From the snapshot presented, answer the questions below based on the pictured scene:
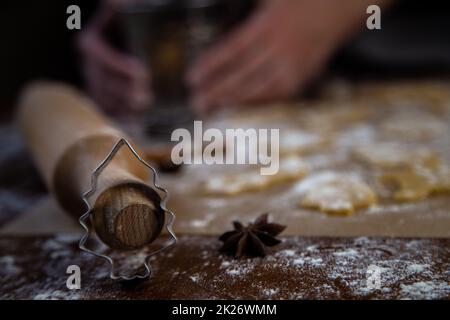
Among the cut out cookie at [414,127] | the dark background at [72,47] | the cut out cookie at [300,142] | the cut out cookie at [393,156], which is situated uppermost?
the dark background at [72,47]

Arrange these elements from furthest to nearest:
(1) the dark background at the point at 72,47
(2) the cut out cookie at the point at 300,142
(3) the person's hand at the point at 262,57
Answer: (1) the dark background at the point at 72,47 < (3) the person's hand at the point at 262,57 < (2) the cut out cookie at the point at 300,142

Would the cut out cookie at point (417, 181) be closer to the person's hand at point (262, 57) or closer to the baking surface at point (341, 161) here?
the baking surface at point (341, 161)

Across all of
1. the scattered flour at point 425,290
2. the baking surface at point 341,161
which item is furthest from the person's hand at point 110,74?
the scattered flour at point 425,290

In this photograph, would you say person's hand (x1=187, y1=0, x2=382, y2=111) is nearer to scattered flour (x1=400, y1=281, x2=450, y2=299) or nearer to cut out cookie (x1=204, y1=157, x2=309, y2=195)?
cut out cookie (x1=204, y1=157, x2=309, y2=195)

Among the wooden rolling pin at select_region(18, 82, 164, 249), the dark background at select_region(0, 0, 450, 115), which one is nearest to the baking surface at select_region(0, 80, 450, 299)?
the wooden rolling pin at select_region(18, 82, 164, 249)

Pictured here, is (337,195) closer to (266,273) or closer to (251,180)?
(251,180)
